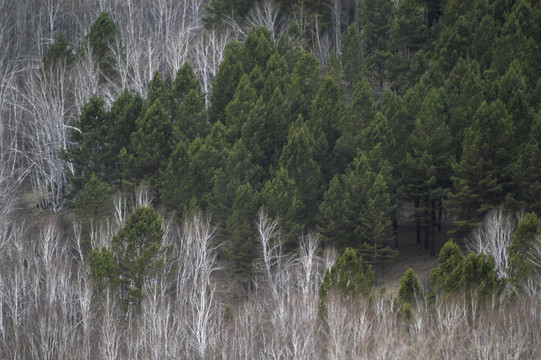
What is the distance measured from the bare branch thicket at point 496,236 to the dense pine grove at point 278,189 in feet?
0.54

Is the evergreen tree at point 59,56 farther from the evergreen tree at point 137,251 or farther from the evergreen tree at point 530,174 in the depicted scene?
the evergreen tree at point 530,174

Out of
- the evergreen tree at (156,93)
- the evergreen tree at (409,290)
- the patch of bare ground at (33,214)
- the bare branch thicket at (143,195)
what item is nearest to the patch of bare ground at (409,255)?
the evergreen tree at (409,290)

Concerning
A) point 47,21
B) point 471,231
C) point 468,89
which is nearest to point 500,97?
point 468,89

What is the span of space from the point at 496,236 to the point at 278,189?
476 inches

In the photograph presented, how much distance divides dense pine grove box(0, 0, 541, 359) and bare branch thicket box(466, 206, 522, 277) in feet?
0.54

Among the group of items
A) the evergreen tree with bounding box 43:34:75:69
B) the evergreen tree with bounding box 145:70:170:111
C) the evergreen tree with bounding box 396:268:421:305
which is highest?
the evergreen tree with bounding box 43:34:75:69

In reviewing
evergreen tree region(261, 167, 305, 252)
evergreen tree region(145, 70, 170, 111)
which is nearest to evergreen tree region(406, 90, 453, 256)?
evergreen tree region(261, 167, 305, 252)

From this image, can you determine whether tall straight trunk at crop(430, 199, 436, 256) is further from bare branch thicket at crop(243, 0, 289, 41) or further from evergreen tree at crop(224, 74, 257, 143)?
bare branch thicket at crop(243, 0, 289, 41)

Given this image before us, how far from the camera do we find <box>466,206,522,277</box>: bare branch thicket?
35.8 metres

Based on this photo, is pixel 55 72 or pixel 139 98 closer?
pixel 139 98

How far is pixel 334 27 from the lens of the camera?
2795 inches

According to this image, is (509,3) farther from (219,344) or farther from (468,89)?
(219,344)

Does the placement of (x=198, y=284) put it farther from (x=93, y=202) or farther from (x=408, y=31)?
(x=408, y=31)

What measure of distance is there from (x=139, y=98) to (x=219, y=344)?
2258 centimetres
